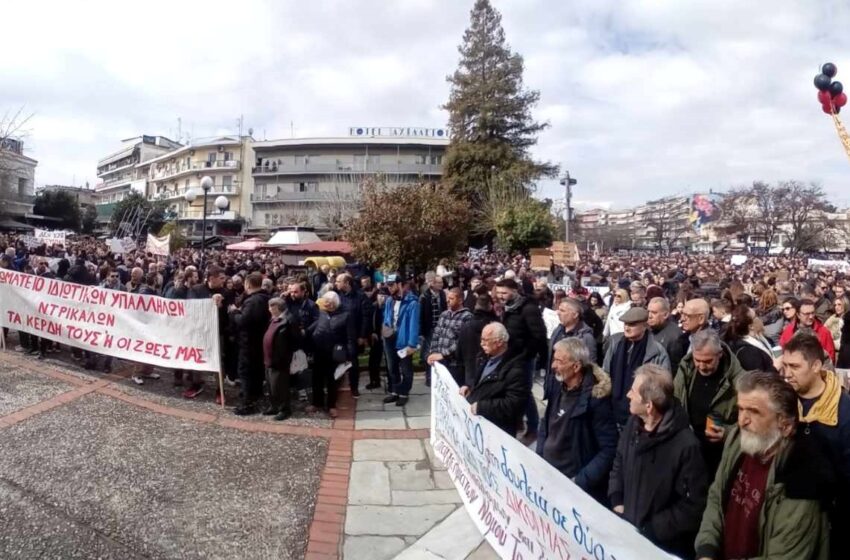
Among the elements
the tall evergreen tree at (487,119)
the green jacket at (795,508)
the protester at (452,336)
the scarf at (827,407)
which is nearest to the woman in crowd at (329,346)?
the protester at (452,336)

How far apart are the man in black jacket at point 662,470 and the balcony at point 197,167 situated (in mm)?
68005

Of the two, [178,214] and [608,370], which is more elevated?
[178,214]

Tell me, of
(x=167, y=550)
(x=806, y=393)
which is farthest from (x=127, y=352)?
(x=806, y=393)

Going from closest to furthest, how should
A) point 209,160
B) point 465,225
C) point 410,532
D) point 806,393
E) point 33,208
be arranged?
point 806,393
point 410,532
point 465,225
point 33,208
point 209,160

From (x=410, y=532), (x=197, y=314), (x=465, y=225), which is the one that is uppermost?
(x=465, y=225)

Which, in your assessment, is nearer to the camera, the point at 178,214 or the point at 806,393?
the point at 806,393

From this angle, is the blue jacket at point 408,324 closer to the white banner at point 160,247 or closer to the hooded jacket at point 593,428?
the hooded jacket at point 593,428

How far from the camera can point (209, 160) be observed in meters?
67.8

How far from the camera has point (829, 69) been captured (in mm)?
13195

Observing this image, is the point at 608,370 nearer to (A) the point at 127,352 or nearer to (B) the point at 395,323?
(B) the point at 395,323

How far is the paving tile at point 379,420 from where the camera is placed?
638 cm

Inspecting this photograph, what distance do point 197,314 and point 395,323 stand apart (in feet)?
8.39

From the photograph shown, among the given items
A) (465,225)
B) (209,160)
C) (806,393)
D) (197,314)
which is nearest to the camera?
(806,393)

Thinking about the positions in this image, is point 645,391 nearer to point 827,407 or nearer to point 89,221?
point 827,407
